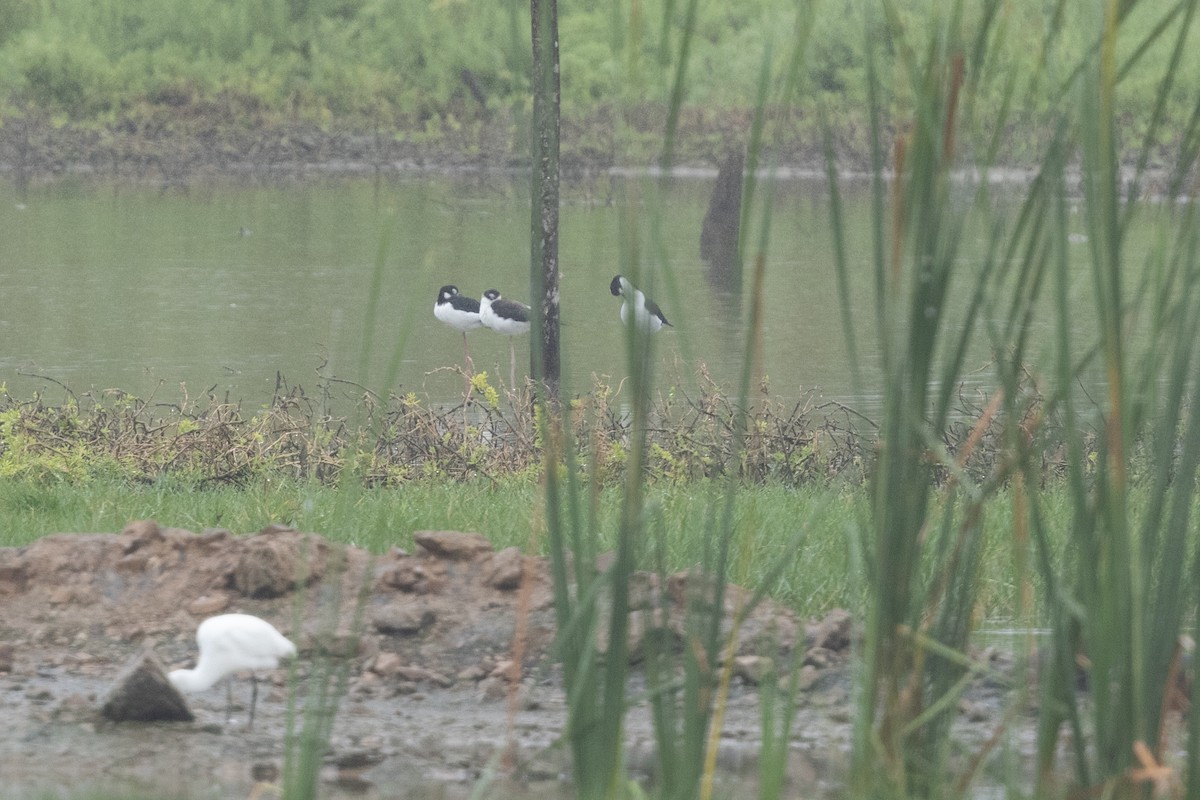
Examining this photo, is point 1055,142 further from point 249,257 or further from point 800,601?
point 249,257

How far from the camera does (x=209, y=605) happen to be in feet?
16.4

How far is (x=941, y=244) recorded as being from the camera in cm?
236

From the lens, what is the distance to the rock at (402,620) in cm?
484

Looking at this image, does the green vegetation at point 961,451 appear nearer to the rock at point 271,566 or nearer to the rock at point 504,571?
the rock at point 504,571

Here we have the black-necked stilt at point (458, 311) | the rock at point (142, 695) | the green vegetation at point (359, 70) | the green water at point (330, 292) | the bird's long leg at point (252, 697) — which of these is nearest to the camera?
the rock at point (142, 695)

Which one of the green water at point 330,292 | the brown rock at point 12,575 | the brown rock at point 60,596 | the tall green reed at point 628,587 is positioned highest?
the tall green reed at point 628,587

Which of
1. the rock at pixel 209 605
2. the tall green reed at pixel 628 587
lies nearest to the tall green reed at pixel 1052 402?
the tall green reed at pixel 628 587

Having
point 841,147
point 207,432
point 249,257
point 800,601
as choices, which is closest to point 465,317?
point 207,432

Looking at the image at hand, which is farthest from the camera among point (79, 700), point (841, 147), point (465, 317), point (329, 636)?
point (841, 147)

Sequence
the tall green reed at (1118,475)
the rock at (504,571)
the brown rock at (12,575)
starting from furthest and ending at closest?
the brown rock at (12,575) < the rock at (504,571) < the tall green reed at (1118,475)

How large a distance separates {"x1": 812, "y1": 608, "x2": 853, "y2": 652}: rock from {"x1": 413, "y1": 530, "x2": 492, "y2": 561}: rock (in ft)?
3.51

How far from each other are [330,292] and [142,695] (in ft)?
50.7

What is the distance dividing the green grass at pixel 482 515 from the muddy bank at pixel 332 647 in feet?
0.89

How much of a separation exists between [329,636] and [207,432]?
19.5 feet
